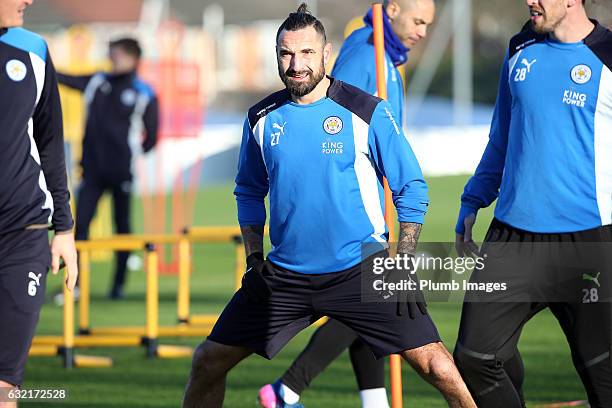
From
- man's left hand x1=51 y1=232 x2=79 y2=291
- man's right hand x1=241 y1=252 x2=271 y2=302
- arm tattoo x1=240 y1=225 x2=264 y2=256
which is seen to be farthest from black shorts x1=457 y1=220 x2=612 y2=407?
man's left hand x1=51 y1=232 x2=79 y2=291

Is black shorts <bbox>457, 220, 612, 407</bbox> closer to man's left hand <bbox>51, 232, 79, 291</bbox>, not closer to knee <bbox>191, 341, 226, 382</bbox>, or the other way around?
knee <bbox>191, 341, 226, 382</bbox>

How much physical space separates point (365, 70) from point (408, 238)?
73.6 inches

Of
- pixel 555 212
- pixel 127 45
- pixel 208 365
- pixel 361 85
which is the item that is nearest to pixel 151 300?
pixel 361 85

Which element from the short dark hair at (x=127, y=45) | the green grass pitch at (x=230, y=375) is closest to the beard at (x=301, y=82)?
the green grass pitch at (x=230, y=375)

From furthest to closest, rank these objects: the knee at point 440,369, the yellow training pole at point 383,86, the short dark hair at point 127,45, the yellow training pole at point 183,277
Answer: the short dark hair at point 127,45 < the yellow training pole at point 183,277 < the yellow training pole at point 383,86 < the knee at point 440,369

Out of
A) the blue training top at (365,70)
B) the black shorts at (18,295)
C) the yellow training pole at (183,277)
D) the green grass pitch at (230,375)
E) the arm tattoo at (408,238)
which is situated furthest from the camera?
the yellow training pole at (183,277)

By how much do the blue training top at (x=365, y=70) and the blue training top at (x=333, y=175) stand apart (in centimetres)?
148

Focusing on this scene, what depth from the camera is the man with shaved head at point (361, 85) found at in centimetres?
780

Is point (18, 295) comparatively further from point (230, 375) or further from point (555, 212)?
point (230, 375)

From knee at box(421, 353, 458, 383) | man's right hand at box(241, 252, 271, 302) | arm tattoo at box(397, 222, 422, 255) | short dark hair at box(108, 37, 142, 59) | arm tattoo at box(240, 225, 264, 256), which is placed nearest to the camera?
knee at box(421, 353, 458, 383)

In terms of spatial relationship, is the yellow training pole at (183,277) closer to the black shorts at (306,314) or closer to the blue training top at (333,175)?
the black shorts at (306,314)

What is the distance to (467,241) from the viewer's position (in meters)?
6.59

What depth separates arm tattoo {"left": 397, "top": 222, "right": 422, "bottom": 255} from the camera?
6.12 m

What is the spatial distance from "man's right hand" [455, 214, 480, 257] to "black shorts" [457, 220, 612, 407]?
1.14 feet
